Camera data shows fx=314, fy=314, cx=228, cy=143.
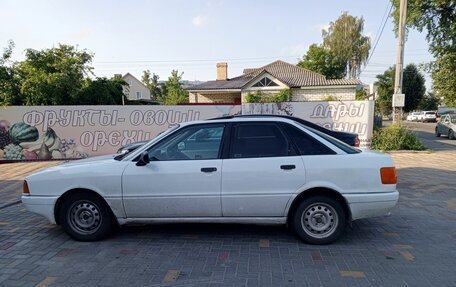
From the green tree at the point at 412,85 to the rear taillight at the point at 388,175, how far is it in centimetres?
4676

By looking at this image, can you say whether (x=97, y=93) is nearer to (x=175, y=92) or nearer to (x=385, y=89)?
(x=175, y=92)

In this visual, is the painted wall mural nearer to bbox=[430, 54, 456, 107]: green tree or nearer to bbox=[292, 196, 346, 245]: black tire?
bbox=[292, 196, 346, 245]: black tire

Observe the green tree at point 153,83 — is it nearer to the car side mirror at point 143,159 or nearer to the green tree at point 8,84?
the green tree at point 8,84

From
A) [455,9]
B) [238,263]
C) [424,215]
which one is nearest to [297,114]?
[424,215]

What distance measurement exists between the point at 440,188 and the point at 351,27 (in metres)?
38.9

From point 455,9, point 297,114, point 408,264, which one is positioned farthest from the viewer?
point 455,9

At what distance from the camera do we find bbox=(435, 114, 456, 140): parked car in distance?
19.2 m

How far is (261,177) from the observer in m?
3.83

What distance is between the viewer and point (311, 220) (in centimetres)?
393

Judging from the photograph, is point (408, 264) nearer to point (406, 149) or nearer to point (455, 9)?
point (406, 149)

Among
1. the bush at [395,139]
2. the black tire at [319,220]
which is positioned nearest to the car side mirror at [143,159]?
the black tire at [319,220]

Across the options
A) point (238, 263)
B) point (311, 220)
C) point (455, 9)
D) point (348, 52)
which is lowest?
point (238, 263)

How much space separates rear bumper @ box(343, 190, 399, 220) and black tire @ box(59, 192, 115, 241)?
309 cm

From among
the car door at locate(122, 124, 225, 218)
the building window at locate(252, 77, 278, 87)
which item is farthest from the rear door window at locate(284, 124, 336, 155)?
the building window at locate(252, 77, 278, 87)
